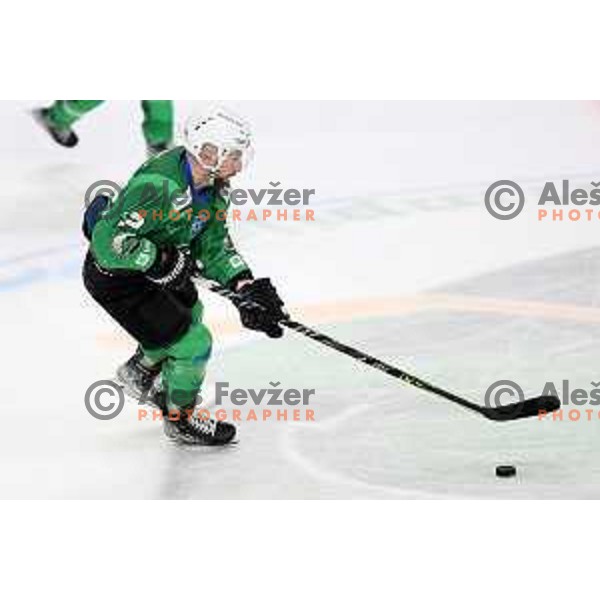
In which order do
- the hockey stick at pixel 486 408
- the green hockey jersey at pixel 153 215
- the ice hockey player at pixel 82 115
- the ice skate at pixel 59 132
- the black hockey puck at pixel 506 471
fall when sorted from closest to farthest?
the green hockey jersey at pixel 153 215 < the black hockey puck at pixel 506 471 < the hockey stick at pixel 486 408 < the ice hockey player at pixel 82 115 < the ice skate at pixel 59 132

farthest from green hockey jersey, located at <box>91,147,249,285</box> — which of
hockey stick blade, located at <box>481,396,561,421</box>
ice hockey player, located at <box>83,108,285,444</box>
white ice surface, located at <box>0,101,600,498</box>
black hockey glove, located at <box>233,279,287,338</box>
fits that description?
hockey stick blade, located at <box>481,396,561,421</box>

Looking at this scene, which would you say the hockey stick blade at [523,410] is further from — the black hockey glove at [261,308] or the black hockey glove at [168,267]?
the black hockey glove at [168,267]

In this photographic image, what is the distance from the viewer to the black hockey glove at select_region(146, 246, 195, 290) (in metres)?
4.09

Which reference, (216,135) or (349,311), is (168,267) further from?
(349,311)

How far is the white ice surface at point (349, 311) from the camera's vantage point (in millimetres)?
4188

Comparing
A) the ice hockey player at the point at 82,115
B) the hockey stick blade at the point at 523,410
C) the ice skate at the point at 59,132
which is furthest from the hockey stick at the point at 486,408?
the ice skate at the point at 59,132

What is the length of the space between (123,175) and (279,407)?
5.38ft

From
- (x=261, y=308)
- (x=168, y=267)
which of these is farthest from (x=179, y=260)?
(x=261, y=308)

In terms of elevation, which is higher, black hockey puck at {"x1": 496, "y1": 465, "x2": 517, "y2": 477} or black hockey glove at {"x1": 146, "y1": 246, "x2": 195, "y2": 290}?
black hockey glove at {"x1": 146, "y1": 246, "x2": 195, "y2": 290}

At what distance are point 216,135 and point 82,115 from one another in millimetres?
2137

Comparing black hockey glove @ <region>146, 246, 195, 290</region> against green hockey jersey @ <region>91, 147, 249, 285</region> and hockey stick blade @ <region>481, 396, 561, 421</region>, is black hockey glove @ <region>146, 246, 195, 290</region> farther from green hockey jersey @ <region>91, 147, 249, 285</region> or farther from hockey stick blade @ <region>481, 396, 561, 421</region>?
hockey stick blade @ <region>481, 396, 561, 421</region>

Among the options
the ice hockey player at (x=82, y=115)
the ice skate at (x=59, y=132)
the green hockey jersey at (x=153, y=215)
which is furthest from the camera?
the ice skate at (x=59, y=132)

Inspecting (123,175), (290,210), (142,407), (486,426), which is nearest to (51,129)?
(123,175)

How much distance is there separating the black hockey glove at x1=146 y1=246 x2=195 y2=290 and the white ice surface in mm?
438
